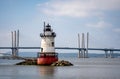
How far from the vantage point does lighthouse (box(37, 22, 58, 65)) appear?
176 feet

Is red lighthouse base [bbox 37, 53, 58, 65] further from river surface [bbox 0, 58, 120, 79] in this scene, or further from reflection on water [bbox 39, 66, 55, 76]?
reflection on water [bbox 39, 66, 55, 76]

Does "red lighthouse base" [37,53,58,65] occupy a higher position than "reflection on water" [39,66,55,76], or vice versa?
"red lighthouse base" [37,53,58,65]

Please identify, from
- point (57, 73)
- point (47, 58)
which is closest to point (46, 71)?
point (57, 73)

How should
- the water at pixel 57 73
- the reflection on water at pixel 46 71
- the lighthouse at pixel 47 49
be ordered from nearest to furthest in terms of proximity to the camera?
the water at pixel 57 73, the reflection on water at pixel 46 71, the lighthouse at pixel 47 49

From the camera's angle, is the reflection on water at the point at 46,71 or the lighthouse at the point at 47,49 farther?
the lighthouse at the point at 47,49

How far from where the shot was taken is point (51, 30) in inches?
2164

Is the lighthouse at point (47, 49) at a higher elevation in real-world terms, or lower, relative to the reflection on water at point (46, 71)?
higher

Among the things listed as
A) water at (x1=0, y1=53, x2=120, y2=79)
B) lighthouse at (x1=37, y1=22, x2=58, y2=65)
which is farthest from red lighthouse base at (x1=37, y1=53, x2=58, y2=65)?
water at (x1=0, y1=53, x2=120, y2=79)

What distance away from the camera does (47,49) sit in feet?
177

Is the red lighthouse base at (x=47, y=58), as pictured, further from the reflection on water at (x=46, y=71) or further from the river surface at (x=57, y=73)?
the reflection on water at (x=46, y=71)

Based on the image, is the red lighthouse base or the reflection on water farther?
the red lighthouse base

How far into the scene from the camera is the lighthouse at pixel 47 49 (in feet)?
176

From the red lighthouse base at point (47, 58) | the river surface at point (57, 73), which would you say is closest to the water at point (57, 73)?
the river surface at point (57, 73)

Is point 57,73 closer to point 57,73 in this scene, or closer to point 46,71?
point 57,73
